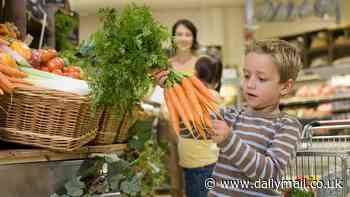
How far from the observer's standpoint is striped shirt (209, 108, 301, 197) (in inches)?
71.9

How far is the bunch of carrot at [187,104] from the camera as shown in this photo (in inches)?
76.4

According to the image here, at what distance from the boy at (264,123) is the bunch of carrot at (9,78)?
719mm

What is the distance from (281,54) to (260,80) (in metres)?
0.12

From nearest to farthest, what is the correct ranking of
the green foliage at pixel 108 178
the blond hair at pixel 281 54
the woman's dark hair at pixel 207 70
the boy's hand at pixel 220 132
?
the boy's hand at pixel 220 132 < the blond hair at pixel 281 54 < the green foliage at pixel 108 178 < the woman's dark hair at pixel 207 70

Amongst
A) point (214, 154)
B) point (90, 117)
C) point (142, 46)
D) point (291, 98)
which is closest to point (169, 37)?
point (142, 46)

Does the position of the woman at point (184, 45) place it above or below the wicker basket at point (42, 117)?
above

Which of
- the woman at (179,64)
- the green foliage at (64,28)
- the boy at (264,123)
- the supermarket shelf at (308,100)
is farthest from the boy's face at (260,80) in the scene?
the supermarket shelf at (308,100)

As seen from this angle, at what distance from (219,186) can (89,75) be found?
617mm

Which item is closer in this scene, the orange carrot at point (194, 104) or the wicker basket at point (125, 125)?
the orange carrot at point (194, 104)

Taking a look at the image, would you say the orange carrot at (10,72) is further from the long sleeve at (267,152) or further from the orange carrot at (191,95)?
the long sleeve at (267,152)

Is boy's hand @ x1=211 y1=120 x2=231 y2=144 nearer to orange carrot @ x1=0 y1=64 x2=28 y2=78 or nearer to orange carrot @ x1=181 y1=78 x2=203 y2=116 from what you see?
orange carrot @ x1=181 y1=78 x2=203 y2=116

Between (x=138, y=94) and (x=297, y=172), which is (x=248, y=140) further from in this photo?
(x=138, y=94)

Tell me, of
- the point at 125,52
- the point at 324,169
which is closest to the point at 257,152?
the point at 324,169

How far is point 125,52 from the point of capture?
6.35 ft
